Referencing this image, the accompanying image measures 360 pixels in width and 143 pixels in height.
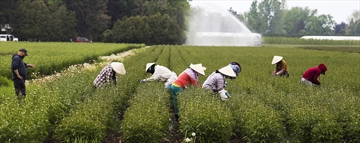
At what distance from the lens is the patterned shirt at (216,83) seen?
32.7ft

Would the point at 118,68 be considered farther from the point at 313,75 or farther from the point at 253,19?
the point at 253,19

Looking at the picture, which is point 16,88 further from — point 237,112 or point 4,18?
point 4,18

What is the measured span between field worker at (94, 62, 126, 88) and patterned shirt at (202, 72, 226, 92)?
2.22m

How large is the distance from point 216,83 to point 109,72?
2.85 metres

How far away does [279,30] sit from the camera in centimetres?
15125

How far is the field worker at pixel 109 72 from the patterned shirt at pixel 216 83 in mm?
2216

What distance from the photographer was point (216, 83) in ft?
33.3

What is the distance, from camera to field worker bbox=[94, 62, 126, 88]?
1098 centimetres

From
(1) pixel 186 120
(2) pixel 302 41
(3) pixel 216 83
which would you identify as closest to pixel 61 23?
(2) pixel 302 41

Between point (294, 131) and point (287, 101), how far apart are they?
142 centimetres

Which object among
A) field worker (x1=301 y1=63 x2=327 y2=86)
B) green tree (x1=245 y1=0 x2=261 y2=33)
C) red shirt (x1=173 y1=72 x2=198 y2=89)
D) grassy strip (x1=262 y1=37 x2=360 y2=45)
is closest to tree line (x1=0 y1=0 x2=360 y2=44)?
grassy strip (x1=262 y1=37 x2=360 y2=45)

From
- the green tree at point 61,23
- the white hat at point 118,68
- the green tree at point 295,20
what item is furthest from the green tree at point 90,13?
the green tree at point 295,20

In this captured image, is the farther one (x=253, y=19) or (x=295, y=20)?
(x=295, y=20)

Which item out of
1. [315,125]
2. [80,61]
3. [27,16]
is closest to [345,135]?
[315,125]
